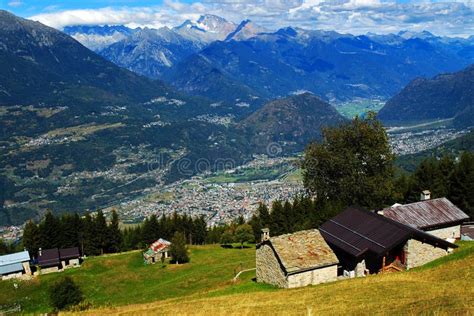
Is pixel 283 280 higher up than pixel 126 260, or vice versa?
pixel 283 280

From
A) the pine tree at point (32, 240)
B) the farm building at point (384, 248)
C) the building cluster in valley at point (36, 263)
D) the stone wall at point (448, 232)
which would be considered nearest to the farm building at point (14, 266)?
the building cluster in valley at point (36, 263)

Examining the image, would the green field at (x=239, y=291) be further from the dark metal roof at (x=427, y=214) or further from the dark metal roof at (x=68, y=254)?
the dark metal roof at (x=68, y=254)

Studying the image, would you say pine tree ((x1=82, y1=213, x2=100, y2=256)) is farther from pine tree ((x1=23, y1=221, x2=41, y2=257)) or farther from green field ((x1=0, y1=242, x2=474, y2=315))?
green field ((x1=0, y1=242, x2=474, y2=315))

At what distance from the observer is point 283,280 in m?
42.2

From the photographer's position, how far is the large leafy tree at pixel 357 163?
75.9m

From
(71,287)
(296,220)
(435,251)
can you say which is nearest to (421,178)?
(296,220)

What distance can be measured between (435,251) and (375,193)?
1145 inches

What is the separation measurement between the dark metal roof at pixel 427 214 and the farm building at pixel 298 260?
12.8 meters

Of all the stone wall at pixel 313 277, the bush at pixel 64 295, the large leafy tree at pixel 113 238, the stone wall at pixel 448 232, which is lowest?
the large leafy tree at pixel 113 238

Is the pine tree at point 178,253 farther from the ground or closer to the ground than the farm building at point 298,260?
closer to the ground

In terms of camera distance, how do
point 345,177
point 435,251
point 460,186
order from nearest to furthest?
point 435,251 < point 460,186 < point 345,177

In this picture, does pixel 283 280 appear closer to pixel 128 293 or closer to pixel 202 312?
pixel 202 312

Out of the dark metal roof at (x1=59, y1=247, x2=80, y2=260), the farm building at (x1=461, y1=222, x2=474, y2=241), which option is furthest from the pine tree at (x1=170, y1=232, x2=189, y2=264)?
the farm building at (x1=461, y1=222, x2=474, y2=241)

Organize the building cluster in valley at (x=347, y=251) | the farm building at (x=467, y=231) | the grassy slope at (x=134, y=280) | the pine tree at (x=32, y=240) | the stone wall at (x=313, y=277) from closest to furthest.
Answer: the stone wall at (x=313, y=277), the building cluster in valley at (x=347, y=251), the grassy slope at (x=134, y=280), the farm building at (x=467, y=231), the pine tree at (x=32, y=240)
